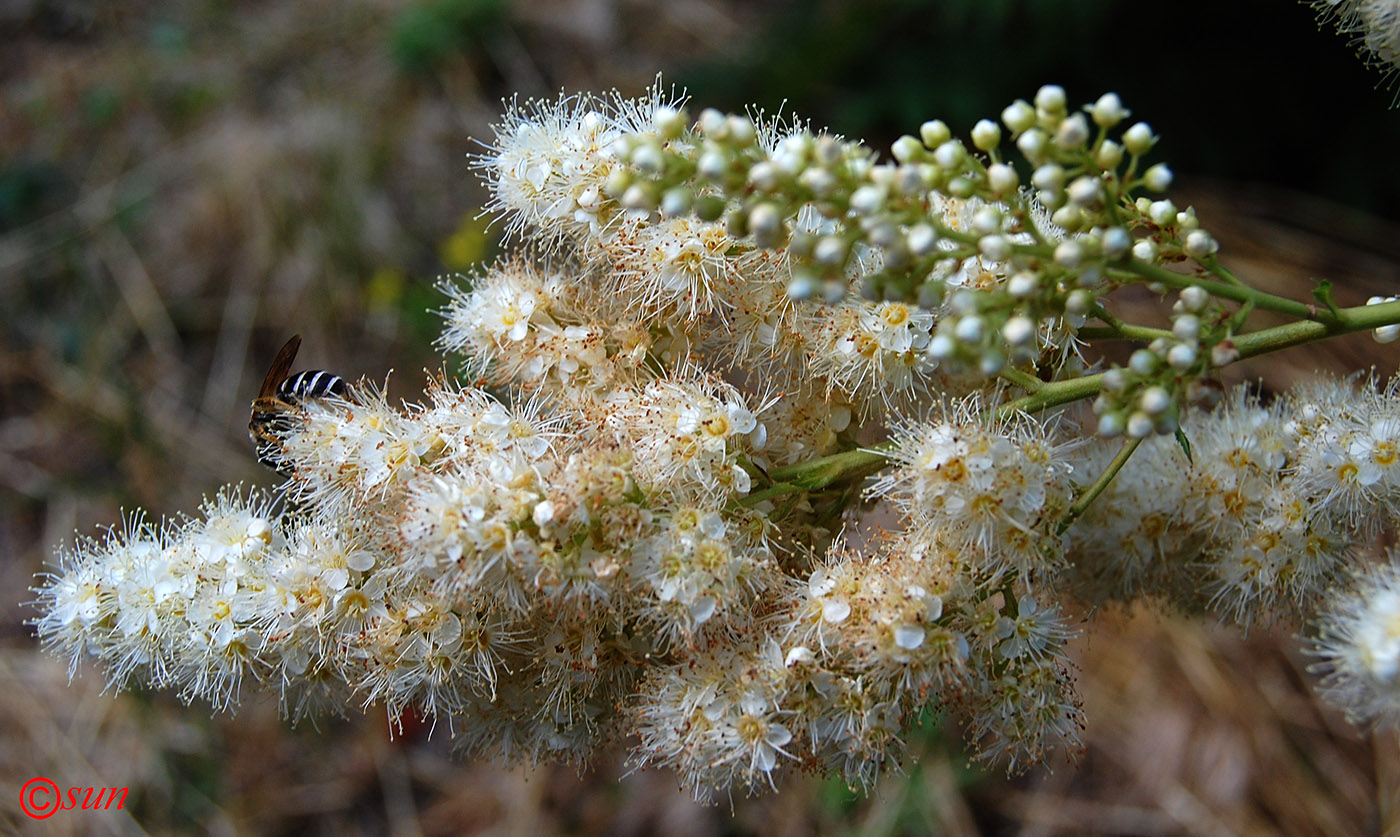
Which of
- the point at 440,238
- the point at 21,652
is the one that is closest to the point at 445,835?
the point at 21,652

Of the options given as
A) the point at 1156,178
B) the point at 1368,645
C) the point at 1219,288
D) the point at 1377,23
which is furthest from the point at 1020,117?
the point at 1368,645

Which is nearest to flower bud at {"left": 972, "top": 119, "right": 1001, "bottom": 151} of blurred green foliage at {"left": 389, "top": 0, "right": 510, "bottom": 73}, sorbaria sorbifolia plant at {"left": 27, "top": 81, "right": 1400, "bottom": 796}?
sorbaria sorbifolia plant at {"left": 27, "top": 81, "right": 1400, "bottom": 796}

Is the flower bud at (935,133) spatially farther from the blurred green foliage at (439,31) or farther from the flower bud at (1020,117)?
the blurred green foliage at (439,31)

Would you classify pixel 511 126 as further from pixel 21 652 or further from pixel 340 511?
pixel 21 652

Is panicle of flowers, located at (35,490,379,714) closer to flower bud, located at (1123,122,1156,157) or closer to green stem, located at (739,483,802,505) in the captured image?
green stem, located at (739,483,802,505)

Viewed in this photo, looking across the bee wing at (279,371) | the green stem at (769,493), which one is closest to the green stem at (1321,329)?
the green stem at (769,493)

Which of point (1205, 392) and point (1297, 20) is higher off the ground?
point (1297, 20)
